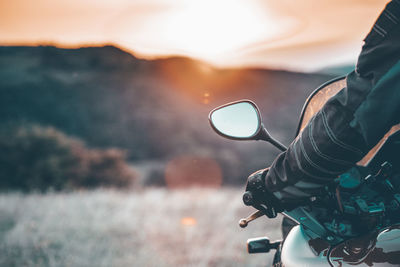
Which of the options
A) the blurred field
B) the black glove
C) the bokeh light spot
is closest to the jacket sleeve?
the black glove

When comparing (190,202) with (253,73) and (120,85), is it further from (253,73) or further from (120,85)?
(253,73)

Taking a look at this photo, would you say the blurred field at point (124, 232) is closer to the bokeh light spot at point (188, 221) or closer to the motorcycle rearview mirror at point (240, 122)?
the bokeh light spot at point (188, 221)

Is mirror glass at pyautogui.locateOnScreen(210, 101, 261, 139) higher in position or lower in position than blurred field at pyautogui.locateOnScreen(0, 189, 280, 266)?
higher

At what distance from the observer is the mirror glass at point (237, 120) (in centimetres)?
146

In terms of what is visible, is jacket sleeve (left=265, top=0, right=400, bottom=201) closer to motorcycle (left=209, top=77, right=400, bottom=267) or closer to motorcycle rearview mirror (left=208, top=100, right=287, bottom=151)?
motorcycle (left=209, top=77, right=400, bottom=267)

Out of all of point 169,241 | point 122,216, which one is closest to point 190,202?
point 122,216

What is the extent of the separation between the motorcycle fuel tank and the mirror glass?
47cm

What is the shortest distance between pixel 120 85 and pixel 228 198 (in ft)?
100

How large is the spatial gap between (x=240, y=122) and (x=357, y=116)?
659 millimetres

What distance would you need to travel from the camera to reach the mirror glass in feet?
4.80

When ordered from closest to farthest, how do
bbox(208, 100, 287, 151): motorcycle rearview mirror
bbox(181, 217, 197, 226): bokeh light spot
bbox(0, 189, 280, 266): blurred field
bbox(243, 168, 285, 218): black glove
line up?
bbox(243, 168, 285, 218): black glove
bbox(208, 100, 287, 151): motorcycle rearview mirror
bbox(0, 189, 280, 266): blurred field
bbox(181, 217, 197, 226): bokeh light spot

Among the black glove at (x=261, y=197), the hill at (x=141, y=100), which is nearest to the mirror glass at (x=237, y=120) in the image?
the black glove at (x=261, y=197)

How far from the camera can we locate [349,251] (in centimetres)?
106

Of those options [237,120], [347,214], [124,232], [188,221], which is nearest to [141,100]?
[188,221]
